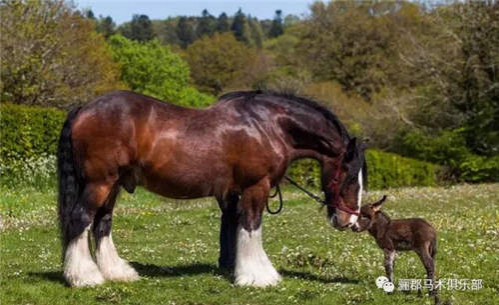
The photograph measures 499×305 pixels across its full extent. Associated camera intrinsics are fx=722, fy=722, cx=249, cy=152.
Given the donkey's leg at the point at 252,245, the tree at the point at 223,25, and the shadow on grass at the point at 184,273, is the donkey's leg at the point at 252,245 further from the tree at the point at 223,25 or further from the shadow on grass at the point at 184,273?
the tree at the point at 223,25

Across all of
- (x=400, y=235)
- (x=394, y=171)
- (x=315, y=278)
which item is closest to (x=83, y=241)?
(x=315, y=278)

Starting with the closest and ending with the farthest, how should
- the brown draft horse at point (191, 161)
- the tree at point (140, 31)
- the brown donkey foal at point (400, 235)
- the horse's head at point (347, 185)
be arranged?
the brown donkey foal at point (400, 235) < the brown draft horse at point (191, 161) < the horse's head at point (347, 185) < the tree at point (140, 31)

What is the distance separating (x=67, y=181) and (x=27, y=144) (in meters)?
17.9

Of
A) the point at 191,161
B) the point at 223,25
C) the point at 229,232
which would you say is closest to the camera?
the point at 191,161

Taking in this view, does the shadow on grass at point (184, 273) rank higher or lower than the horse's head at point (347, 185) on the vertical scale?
lower

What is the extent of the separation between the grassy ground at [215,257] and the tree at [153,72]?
1827 inches

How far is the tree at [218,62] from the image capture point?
83.3 meters

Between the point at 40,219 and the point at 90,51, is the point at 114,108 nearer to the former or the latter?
the point at 40,219

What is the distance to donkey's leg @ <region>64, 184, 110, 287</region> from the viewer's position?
31.2ft

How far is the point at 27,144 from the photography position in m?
26.7

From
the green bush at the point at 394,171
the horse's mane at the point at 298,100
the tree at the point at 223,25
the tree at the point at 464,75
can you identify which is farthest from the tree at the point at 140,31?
the horse's mane at the point at 298,100

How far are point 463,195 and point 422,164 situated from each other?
520 inches

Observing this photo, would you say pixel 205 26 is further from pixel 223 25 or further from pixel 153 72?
pixel 153 72

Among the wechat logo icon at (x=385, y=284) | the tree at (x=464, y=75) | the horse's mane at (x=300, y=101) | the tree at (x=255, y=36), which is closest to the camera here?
the wechat logo icon at (x=385, y=284)
